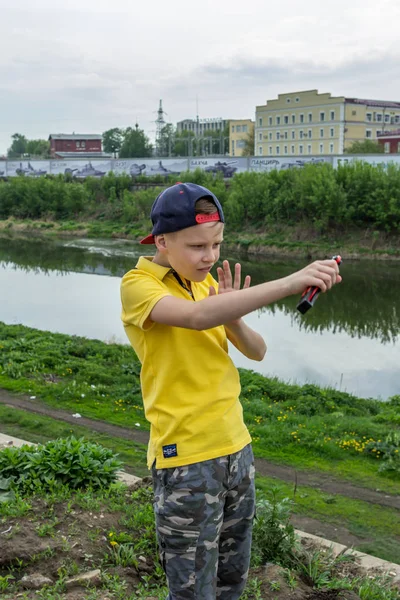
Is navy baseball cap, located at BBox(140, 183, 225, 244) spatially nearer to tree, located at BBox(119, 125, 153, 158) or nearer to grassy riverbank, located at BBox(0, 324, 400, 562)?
grassy riverbank, located at BBox(0, 324, 400, 562)

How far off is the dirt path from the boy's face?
3975mm

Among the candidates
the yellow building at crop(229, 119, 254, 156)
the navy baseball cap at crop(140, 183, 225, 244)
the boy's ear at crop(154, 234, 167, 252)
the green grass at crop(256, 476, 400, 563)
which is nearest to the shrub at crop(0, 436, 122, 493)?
the green grass at crop(256, 476, 400, 563)

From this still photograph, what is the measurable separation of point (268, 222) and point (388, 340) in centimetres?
2180

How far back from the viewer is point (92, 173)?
57000 mm

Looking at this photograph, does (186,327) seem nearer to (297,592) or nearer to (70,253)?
(297,592)

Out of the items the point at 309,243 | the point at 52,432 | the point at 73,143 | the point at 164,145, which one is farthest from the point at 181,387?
the point at 73,143

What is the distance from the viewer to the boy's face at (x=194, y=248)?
2.67 meters

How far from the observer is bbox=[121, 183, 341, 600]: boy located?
2656 mm

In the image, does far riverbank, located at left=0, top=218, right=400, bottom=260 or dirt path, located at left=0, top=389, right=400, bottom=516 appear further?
far riverbank, located at left=0, top=218, right=400, bottom=260

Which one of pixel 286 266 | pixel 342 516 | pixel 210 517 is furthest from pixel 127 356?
pixel 286 266

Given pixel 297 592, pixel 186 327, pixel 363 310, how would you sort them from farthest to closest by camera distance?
pixel 363 310 → pixel 297 592 → pixel 186 327

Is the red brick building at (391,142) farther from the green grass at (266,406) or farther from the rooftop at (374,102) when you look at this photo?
the green grass at (266,406)

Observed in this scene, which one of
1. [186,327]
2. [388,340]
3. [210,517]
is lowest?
[388,340]

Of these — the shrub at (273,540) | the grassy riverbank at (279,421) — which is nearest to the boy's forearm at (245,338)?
the shrub at (273,540)
